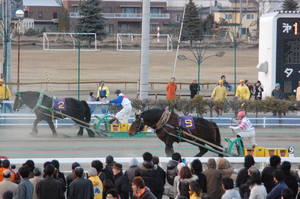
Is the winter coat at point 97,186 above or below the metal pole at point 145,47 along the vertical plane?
below

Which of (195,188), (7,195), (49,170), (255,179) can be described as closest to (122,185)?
(49,170)

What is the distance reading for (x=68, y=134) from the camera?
24531 mm

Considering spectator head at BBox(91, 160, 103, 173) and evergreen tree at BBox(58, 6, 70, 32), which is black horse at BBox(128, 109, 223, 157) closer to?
spectator head at BBox(91, 160, 103, 173)

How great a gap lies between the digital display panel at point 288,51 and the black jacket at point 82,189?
18274 mm

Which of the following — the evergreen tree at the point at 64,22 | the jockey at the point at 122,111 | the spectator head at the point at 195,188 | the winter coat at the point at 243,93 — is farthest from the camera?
the evergreen tree at the point at 64,22

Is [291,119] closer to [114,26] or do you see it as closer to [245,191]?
[245,191]

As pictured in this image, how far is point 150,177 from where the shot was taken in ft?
41.6

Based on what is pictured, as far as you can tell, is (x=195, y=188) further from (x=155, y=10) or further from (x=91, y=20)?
(x=155, y=10)

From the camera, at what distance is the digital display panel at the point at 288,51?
95.6ft

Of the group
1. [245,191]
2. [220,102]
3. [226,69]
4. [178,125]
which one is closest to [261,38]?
[220,102]

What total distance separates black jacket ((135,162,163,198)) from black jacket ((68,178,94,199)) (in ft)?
3.22

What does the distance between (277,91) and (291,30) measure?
92.0 inches

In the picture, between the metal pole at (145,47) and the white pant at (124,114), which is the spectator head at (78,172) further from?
the metal pole at (145,47)

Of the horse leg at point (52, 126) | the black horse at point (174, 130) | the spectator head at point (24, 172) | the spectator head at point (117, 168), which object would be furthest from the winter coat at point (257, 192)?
the horse leg at point (52, 126)
